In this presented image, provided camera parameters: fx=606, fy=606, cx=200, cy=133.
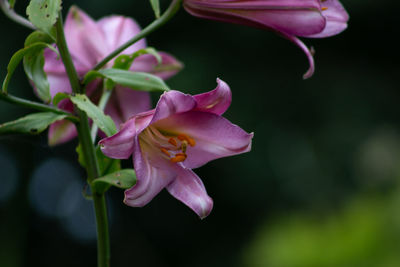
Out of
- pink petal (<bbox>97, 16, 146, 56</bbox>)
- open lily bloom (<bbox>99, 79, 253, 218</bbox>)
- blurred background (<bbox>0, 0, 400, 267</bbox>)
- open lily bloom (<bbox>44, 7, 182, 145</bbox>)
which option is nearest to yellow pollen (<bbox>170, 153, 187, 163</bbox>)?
open lily bloom (<bbox>99, 79, 253, 218</bbox>)

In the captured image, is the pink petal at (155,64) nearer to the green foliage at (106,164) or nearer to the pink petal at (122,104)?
the pink petal at (122,104)

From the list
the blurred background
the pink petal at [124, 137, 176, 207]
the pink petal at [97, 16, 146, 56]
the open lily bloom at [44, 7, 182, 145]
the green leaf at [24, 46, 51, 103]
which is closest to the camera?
the pink petal at [124, 137, 176, 207]

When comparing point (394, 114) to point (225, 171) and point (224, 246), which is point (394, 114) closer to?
point (225, 171)

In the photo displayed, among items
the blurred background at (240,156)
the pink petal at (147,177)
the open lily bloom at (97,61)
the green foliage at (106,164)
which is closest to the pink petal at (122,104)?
the open lily bloom at (97,61)

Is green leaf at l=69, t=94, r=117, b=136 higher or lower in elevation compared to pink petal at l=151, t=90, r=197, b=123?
lower

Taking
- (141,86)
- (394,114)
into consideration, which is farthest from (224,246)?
(141,86)

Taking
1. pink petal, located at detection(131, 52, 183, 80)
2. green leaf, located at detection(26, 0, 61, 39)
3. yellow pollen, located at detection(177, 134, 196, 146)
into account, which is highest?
green leaf, located at detection(26, 0, 61, 39)

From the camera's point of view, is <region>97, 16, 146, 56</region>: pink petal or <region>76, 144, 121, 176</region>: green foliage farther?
<region>97, 16, 146, 56</region>: pink petal

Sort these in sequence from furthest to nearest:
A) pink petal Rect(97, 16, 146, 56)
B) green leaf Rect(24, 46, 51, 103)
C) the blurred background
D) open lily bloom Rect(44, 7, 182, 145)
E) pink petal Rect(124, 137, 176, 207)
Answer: the blurred background → pink petal Rect(97, 16, 146, 56) → open lily bloom Rect(44, 7, 182, 145) → green leaf Rect(24, 46, 51, 103) → pink petal Rect(124, 137, 176, 207)

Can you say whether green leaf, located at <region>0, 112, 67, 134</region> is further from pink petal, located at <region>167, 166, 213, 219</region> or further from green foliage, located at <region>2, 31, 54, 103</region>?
pink petal, located at <region>167, 166, 213, 219</region>
